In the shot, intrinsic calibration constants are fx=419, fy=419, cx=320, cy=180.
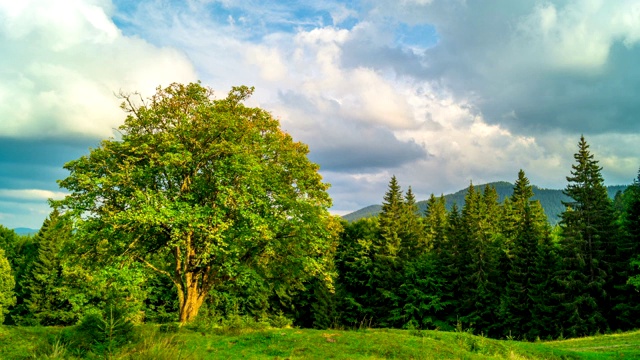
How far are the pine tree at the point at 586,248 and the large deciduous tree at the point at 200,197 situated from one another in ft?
124

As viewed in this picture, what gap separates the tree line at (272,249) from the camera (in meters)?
22.7

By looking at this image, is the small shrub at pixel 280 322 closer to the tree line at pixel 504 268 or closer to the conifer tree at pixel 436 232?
the tree line at pixel 504 268

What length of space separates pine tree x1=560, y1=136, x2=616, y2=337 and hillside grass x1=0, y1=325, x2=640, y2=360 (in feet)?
109

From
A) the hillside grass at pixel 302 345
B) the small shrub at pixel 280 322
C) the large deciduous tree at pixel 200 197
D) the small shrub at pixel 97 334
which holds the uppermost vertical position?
the large deciduous tree at pixel 200 197

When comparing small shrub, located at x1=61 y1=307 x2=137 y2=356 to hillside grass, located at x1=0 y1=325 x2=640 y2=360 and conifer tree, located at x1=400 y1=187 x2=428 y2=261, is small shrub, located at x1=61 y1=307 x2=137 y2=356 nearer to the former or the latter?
hillside grass, located at x1=0 y1=325 x2=640 y2=360

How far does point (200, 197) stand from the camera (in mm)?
24250

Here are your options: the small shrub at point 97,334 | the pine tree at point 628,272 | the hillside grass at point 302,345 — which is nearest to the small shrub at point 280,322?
the hillside grass at point 302,345

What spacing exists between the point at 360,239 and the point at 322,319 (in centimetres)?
1408

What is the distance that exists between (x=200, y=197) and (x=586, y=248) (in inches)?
1894

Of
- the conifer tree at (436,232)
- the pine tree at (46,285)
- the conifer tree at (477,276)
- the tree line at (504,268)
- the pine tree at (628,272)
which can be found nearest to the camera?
the pine tree at (628,272)

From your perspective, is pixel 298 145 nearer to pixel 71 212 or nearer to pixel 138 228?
pixel 138 228

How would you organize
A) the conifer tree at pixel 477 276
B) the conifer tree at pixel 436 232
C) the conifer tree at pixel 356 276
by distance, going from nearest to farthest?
the conifer tree at pixel 477 276
the conifer tree at pixel 356 276
the conifer tree at pixel 436 232

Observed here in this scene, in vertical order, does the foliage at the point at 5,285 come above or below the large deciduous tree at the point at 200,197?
below

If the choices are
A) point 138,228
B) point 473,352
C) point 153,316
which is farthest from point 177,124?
point 153,316
